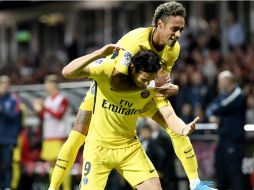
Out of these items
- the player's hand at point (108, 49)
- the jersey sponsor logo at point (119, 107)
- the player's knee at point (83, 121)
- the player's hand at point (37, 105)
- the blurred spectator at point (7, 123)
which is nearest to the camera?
the player's hand at point (108, 49)

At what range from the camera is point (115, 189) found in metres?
15.2

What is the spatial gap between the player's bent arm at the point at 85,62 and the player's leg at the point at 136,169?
109cm

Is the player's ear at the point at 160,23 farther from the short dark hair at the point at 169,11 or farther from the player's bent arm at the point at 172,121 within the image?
the player's bent arm at the point at 172,121

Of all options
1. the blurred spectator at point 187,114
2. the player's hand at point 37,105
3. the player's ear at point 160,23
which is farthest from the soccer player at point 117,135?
the player's hand at point 37,105

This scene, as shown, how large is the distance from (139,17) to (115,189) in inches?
510

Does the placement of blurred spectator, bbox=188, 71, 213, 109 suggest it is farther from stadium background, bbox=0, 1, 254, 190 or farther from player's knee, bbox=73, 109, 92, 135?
player's knee, bbox=73, 109, 92, 135

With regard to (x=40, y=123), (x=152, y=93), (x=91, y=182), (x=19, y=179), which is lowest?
(x=19, y=179)

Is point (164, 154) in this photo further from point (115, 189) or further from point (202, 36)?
point (202, 36)

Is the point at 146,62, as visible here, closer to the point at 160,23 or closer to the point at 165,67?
the point at 160,23

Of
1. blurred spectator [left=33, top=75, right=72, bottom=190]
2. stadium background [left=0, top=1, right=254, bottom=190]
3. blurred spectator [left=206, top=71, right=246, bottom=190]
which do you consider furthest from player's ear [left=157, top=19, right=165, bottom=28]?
blurred spectator [left=33, top=75, right=72, bottom=190]

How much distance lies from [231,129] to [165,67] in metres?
4.33

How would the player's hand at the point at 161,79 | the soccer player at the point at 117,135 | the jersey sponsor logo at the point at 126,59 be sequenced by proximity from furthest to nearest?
the player's hand at the point at 161,79 < the soccer player at the point at 117,135 < the jersey sponsor logo at the point at 126,59

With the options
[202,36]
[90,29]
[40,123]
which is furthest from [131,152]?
[90,29]

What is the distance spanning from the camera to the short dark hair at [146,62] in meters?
9.50
